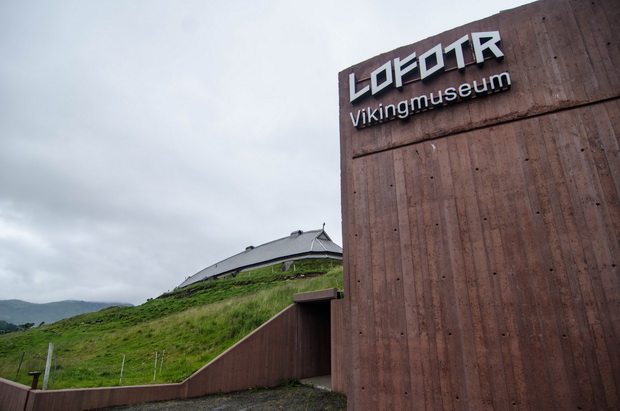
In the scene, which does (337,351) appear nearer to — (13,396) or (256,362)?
(256,362)

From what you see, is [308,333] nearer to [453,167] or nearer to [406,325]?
[406,325]

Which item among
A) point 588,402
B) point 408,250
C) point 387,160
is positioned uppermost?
point 387,160

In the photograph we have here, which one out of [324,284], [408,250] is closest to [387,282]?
[408,250]

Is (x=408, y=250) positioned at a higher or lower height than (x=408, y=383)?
higher

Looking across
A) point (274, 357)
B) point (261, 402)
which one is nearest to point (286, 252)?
point (274, 357)

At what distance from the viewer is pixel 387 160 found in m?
7.41

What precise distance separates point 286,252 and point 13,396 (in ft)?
111

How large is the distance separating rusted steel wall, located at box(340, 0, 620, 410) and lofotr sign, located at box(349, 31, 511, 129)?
0.62 feet

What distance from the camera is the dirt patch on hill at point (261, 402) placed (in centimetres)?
955

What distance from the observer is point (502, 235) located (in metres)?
5.92

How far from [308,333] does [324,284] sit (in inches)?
265

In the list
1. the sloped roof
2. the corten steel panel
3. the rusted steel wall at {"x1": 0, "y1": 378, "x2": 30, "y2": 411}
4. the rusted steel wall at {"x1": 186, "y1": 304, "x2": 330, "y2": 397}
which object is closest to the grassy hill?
the rusted steel wall at {"x1": 0, "y1": 378, "x2": 30, "y2": 411}

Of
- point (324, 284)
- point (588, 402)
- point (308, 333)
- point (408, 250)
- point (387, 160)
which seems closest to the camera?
point (588, 402)

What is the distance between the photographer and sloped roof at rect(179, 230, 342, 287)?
41000 mm
